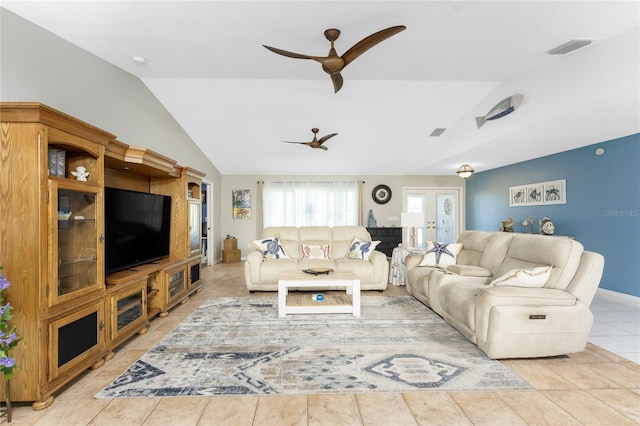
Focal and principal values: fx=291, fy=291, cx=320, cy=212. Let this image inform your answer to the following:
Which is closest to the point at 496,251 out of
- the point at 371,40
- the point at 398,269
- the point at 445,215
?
the point at 398,269

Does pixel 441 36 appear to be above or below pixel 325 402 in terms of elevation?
above

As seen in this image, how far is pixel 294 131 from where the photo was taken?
18.5 ft

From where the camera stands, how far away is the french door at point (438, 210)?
7984mm

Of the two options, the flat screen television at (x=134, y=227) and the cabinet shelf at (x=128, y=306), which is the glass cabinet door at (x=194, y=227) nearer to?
the flat screen television at (x=134, y=227)

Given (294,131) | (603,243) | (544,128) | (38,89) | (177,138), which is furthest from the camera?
(294,131)

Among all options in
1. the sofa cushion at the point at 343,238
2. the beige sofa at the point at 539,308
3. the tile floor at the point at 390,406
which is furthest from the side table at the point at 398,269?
the tile floor at the point at 390,406

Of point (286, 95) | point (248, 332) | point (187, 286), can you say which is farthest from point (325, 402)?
point (286, 95)

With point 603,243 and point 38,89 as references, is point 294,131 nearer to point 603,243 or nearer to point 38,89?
point 38,89

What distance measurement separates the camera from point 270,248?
4.53 m

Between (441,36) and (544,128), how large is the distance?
2218mm

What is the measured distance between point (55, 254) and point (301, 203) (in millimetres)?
5970

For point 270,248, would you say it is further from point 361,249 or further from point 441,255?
point 441,255

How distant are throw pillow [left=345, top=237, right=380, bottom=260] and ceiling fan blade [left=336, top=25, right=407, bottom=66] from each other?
2.82m

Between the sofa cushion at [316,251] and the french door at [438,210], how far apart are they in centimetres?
400
